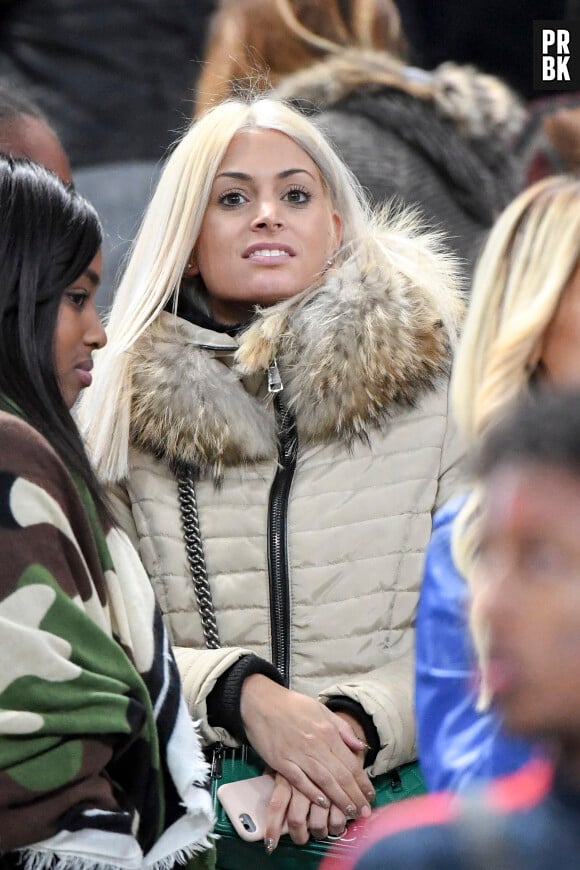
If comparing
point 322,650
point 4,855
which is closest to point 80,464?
point 4,855

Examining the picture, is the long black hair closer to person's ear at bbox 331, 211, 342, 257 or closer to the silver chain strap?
the silver chain strap

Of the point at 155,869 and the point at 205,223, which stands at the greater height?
the point at 205,223

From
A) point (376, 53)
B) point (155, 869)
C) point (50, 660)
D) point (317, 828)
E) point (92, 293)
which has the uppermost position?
point (376, 53)

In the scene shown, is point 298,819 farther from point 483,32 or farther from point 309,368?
point 483,32

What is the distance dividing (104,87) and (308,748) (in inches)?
80.6

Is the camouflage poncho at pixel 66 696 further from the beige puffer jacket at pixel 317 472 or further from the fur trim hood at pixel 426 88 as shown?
the fur trim hood at pixel 426 88

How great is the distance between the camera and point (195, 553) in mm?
1910

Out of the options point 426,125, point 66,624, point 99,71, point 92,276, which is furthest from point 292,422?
point 99,71

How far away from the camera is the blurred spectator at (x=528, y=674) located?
1.74 feet

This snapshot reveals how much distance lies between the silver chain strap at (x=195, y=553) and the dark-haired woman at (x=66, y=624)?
0.38 m

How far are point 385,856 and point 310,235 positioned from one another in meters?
1.68

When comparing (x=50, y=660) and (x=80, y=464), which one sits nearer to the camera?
(x=50, y=660)

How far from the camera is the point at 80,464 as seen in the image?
1.45 meters

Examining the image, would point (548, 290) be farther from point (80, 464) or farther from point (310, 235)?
point (310, 235)
